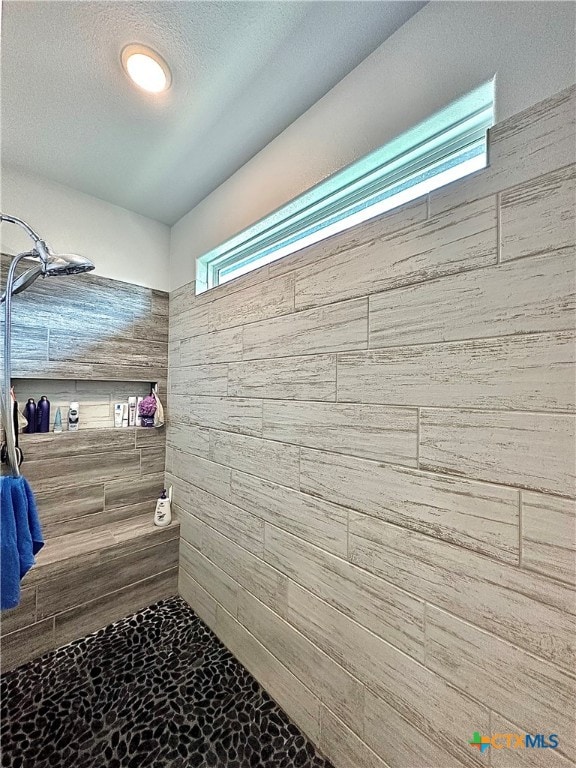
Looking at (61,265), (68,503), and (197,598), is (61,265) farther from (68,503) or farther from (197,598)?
(197,598)

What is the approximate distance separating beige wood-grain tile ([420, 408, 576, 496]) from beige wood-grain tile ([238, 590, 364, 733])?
2.83ft

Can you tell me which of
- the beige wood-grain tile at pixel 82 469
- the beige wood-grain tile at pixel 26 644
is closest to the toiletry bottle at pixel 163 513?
the beige wood-grain tile at pixel 82 469

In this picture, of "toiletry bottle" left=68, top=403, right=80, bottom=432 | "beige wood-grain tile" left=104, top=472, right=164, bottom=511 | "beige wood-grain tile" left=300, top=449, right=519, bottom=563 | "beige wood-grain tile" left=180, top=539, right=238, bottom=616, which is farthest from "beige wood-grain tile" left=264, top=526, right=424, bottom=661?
"toiletry bottle" left=68, top=403, right=80, bottom=432

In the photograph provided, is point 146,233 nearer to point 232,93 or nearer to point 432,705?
point 232,93

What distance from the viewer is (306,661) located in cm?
122

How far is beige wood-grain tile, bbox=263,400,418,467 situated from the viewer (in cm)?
97

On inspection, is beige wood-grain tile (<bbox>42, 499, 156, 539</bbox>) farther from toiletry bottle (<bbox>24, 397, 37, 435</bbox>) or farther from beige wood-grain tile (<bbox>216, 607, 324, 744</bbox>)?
beige wood-grain tile (<bbox>216, 607, 324, 744</bbox>)

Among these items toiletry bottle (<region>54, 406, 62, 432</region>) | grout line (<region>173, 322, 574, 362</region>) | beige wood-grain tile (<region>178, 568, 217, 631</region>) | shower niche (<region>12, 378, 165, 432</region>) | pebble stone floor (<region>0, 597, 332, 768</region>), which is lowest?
pebble stone floor (<region>0, 597, 332, 768</region>)

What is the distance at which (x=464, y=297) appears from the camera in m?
0.86

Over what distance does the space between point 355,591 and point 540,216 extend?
123 cm

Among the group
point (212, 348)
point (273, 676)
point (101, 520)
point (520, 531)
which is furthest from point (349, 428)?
point (101, 520)

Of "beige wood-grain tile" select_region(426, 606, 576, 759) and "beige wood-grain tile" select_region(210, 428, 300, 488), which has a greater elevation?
"beige wood-grain tile" select_region(210, 428, 300, 488)

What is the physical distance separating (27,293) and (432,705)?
250cm

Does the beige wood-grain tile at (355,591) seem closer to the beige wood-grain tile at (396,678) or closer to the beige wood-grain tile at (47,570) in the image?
the beige wood-grain tile at (396,678)
